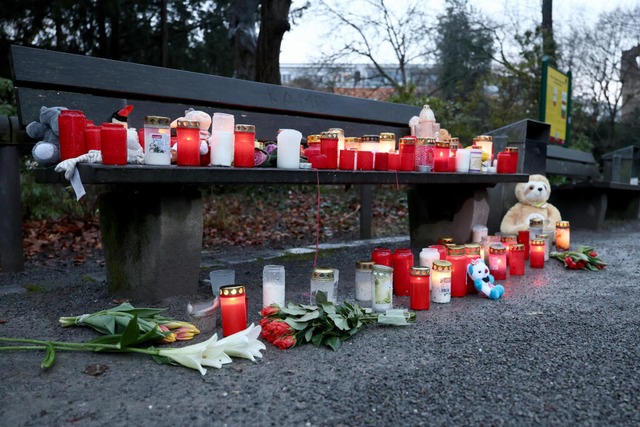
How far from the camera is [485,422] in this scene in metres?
1.54

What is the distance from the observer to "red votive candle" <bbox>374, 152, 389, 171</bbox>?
10.8 feet

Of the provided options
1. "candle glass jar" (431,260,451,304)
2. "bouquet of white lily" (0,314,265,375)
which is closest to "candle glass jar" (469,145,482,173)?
"candle glass jar" (431,260,451,304)

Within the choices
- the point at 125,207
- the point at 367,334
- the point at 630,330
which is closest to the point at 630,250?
the point at 630,330

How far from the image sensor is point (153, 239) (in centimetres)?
260

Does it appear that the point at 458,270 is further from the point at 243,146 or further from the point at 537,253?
the point at 243,146

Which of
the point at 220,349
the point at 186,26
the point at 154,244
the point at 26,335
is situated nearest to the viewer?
the point at 220,349

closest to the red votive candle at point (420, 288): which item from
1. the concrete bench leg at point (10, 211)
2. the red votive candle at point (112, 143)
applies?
the red votive candle at point (112, 143)

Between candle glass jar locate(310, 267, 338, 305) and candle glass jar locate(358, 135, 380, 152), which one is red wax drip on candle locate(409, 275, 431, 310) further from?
candle glass jar locate(358, 135, 380, 152)

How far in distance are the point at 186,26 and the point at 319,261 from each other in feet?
23.5

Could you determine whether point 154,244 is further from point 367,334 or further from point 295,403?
point 295,403

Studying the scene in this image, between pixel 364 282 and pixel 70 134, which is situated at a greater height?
pixel 70 134

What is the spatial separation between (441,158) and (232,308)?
79.1 inches

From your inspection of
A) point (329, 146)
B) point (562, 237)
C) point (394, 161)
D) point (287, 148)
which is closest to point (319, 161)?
point (329, 146)

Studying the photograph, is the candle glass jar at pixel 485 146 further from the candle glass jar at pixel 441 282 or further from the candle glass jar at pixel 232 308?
the candle glass jar at pixel 232 308
